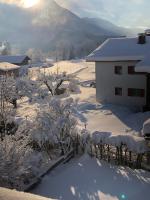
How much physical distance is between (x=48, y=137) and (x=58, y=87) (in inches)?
1055

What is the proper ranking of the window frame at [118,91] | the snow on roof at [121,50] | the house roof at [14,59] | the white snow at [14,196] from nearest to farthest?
the white snow at [14,196], the snow on roof at [121,50], the window frame at [118,91], the house roof at [14,59]

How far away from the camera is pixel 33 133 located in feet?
55.0

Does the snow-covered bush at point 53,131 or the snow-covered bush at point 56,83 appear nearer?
the snow-covered bush at point 53,131

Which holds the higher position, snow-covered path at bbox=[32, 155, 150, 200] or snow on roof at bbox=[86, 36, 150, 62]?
snow on roof at bbox=[86, 36, 150, 62]

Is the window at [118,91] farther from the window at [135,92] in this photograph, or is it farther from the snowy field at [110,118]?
the snowy field at [110,118]

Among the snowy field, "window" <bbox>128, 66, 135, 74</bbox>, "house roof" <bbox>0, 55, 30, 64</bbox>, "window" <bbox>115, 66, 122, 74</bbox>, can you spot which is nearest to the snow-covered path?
the snowy field

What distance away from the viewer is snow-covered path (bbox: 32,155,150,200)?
12.6 meters

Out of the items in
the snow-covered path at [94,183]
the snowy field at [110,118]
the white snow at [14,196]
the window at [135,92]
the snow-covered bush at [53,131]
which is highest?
the white snow at [14,196]

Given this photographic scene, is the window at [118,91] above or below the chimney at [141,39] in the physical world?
below

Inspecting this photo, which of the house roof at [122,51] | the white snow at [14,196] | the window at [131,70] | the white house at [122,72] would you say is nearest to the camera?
the white snow at [14,196]

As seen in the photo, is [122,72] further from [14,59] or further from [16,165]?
[14,59]

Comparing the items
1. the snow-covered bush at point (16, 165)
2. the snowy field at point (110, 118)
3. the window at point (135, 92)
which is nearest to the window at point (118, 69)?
the window at point (135, 92)

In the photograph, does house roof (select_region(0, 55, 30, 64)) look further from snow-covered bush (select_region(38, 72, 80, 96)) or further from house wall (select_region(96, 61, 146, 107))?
house wall (select_region(96, 61, 146, 107))

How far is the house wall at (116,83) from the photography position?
30984 millimetres
